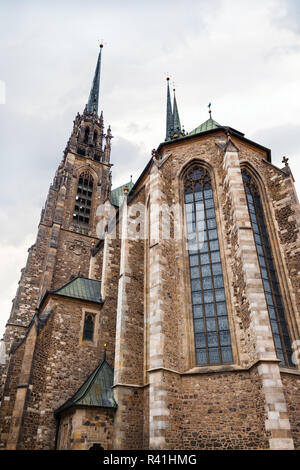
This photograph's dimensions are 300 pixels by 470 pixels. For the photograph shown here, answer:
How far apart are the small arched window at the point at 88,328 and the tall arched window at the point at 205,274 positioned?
5.76 meters

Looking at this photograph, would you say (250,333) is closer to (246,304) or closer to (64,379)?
(246,304)

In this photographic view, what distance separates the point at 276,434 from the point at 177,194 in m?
9.43

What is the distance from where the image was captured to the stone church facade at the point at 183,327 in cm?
1026

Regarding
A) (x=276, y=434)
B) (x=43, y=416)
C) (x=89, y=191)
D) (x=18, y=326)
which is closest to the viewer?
(x=276, y=434)

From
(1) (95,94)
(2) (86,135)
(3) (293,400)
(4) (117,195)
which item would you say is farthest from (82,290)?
(1) (95,94)

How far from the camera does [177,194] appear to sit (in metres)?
15.0

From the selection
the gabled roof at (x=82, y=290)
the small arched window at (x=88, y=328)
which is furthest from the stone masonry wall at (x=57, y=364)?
the gabled roof at (x=82, y=290)

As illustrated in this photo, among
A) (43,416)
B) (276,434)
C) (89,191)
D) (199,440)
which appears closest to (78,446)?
(43,416)

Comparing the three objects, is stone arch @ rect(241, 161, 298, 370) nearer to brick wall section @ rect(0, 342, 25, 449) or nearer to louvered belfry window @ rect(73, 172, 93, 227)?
brick wall section @ rect(0, 342, 25, 449)

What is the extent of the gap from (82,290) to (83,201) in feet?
48.2

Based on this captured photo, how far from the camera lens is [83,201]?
3042 cm

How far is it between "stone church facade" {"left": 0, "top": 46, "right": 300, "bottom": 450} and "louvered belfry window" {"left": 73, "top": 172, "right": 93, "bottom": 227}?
416 inches

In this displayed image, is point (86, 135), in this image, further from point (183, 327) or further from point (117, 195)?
point (183, 327)

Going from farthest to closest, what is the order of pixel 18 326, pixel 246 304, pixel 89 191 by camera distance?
pixel 89 191 → pixel 18 326 → pixel 246 304
